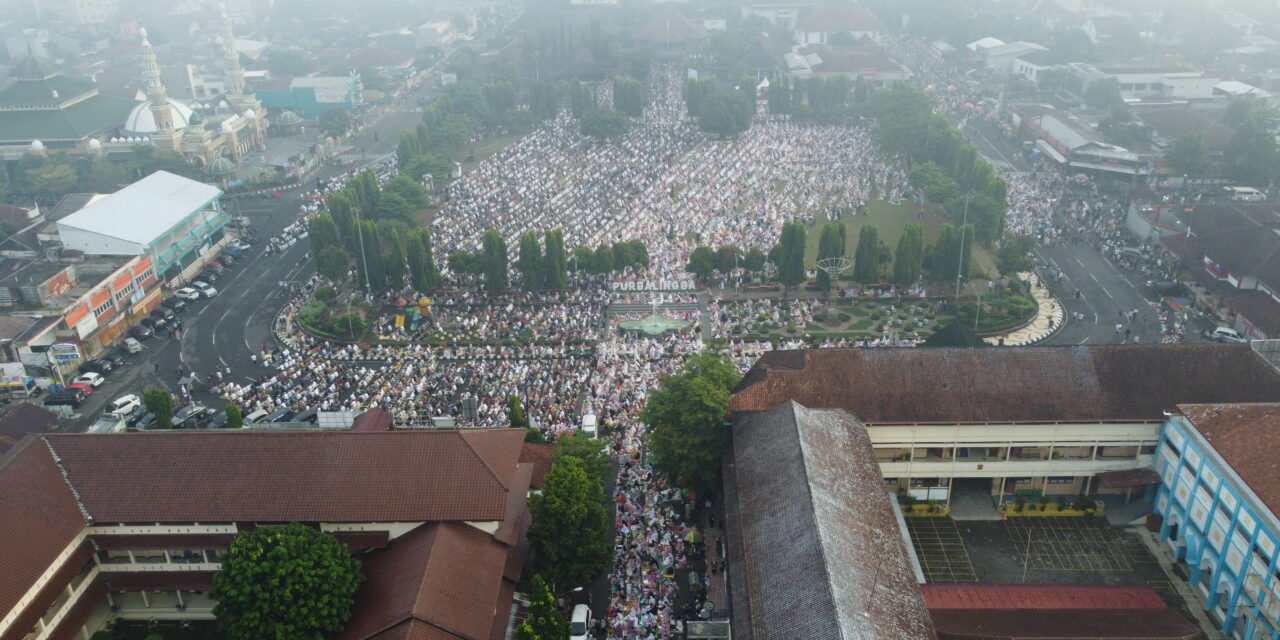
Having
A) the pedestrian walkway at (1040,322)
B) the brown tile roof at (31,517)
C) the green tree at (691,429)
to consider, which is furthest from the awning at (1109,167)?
the brown tile roof at (31,517)

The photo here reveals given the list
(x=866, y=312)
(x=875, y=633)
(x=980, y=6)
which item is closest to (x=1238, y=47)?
(x=980, y=6)

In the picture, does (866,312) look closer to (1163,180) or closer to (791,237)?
(791,237)

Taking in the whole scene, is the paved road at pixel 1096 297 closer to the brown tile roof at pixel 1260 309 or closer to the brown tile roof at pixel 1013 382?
the brown tile roof at pixel 1260 309

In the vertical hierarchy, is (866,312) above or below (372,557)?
below

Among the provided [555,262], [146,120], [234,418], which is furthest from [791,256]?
[146,120]

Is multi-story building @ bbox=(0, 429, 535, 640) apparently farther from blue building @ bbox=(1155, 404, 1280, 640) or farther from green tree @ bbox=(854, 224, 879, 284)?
green tree @ bbox=(854, 224, 879, 284)

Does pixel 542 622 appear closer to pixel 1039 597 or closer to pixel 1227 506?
pixel 1039 597
